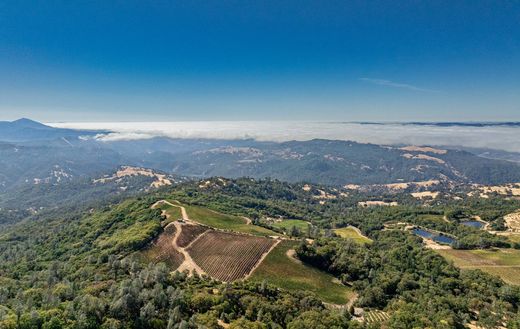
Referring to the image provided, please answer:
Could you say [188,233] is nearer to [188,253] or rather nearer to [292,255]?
[188,253]

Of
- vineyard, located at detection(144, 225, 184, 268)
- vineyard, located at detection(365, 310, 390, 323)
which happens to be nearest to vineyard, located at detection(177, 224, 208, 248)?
vineyard, located at detection(144, 225, 184, 268)

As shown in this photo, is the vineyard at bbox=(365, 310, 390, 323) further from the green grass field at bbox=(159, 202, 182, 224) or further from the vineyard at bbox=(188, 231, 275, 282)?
the green grass field at bbox=(159, 202, 182, 224)

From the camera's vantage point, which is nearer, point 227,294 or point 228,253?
point 227,294

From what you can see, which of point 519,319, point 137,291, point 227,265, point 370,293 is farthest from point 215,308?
point 519,319

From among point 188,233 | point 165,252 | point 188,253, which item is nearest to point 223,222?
point 188,233

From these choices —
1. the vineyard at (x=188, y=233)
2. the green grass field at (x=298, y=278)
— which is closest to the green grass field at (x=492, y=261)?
the green grass field at (x=298, y=278)

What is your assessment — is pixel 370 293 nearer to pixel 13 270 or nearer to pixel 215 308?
pixel 215 308
